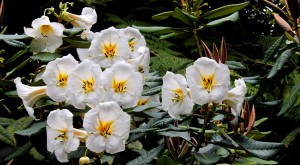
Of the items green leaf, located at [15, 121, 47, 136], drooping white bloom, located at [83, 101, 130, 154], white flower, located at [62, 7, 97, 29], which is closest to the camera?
drooping white bloom, located at [83, 101, 130, 154]

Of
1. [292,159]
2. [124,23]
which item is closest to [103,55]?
[124,23]

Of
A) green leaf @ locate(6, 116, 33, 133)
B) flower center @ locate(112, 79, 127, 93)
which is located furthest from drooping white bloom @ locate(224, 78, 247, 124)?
green leaf @ locate(6, 116, 33, 133)

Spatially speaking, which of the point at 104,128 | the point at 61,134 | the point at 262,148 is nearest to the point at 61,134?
the point at 61,134

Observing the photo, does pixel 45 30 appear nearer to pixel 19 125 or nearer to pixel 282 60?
pixel 19 125

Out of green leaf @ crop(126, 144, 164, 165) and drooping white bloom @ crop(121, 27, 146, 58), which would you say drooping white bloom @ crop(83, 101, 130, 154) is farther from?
drooping white bloom @ crop(121, 27, 146, 58)

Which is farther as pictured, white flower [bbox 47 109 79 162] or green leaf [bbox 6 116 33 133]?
green leaf [bbox 6 116 33 133]

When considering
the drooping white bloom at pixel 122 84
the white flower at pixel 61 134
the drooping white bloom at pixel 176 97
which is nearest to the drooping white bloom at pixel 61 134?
the white flower at pixel 61 134

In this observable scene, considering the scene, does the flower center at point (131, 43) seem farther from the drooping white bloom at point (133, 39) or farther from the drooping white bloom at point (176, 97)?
the drooping white bloom at point (176, 97)
